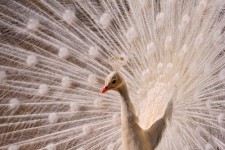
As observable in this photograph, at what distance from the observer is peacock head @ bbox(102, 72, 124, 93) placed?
7.06ft

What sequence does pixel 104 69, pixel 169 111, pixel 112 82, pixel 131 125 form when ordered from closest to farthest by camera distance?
pixel 112 82 < pixel 131 125 < pixel 169 111 < pixel 104 69

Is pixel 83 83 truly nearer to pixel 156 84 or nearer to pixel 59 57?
pixel 59 57

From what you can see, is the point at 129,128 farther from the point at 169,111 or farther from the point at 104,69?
the point at 104,69

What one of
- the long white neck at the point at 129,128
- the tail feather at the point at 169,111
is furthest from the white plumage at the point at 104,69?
the long white neck at the point at 129,128

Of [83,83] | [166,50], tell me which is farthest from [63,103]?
[166,50]

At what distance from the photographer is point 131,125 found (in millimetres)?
2311

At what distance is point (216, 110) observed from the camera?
8.49 feet

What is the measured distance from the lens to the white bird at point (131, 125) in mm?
2176

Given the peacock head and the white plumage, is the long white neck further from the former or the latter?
the white plumage

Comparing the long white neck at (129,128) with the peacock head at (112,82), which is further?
the long white neck at (129,128)

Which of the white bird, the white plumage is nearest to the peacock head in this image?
the white bird

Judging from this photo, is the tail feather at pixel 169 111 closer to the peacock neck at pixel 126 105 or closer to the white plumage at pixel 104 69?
the white plumage at pixel 104 69

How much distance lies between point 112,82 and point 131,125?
25cm

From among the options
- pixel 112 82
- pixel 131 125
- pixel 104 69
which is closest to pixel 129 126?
pixel 131 125
